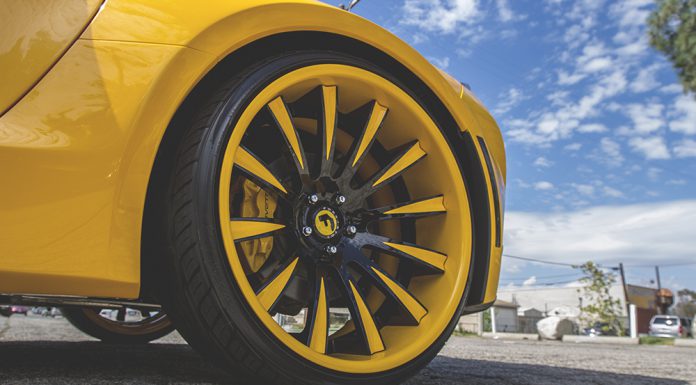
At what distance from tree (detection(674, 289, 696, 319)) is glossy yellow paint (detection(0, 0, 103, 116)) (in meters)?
53.8

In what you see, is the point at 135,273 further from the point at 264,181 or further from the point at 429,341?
the point at 429,341

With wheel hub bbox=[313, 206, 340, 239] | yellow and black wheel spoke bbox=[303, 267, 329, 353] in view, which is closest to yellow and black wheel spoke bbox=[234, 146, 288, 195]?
wheel hub bbox=[313, 206, 340, 239]

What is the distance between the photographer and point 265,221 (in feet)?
4.69

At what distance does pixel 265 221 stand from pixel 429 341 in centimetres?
62

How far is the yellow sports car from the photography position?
115cm

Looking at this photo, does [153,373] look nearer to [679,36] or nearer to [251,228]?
[251,228]

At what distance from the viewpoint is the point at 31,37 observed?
118 centimetres

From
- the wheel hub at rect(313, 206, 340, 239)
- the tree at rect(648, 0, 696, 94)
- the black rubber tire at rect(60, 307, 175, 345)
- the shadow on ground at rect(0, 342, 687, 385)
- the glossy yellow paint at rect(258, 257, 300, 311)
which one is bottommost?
the shadow on ground at rect(0, 342, 687, 385)

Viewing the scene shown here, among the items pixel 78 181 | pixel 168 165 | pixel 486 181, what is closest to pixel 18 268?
pixel 78 181

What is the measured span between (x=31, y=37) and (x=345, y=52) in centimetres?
85

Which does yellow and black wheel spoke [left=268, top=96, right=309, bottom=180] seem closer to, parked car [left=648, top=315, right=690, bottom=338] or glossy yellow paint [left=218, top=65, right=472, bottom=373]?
glossy yellow paint [left=218, top=65, right=472, bottom=373]

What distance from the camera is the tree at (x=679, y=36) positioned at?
885cm

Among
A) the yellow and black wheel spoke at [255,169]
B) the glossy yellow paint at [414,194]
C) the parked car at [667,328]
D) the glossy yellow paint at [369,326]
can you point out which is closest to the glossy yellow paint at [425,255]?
the glossy yellow paint at [414,194]

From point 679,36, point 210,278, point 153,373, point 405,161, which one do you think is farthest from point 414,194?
point 679,36
